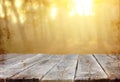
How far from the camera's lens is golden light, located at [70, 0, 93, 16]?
3.16 m

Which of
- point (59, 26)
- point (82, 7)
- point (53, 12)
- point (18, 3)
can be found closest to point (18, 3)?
point (18, 3)

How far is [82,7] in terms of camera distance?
3.18m

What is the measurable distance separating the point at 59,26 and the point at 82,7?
13.7 inches

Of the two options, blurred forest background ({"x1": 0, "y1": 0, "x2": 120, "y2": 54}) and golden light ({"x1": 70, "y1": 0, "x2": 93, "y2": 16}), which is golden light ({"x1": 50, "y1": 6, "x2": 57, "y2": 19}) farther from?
golden light ({"x1": 70, "y1": 0, "x2": 93, "y2": 16})

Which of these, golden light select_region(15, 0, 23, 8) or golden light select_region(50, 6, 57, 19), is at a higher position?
golden light select_region(15, 0, 23, 8)

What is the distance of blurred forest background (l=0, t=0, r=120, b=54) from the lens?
3.15 m

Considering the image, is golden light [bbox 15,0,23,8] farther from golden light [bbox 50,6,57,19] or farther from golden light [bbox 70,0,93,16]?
golden light [bbox 70,0,93,16]

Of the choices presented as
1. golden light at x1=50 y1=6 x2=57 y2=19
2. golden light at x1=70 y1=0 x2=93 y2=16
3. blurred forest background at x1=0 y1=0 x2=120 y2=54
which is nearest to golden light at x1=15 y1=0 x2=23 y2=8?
blurred forest background at x1=0 y1=0 x2=120 y2=54

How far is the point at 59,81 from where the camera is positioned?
1.14 metres

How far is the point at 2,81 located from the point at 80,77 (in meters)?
0.34

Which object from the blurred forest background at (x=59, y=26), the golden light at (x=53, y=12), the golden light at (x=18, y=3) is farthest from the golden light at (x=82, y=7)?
the golden light at (x=18, y=3)

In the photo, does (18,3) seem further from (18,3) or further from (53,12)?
(53,12)

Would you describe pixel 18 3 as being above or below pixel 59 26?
above

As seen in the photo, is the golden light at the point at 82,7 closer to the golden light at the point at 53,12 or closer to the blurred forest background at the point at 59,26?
the blurred forest background at the point at 59,26
